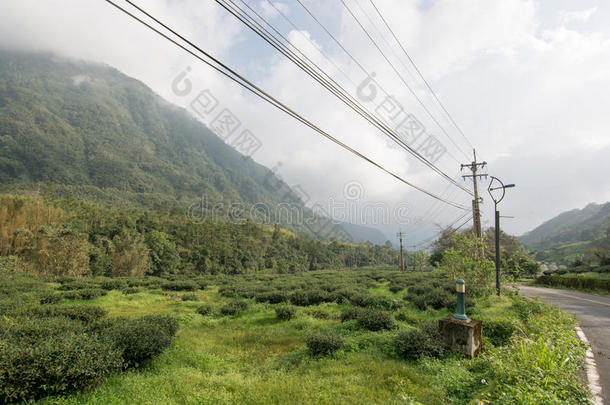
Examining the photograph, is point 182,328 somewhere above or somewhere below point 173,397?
below

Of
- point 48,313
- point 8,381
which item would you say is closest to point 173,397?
point 8,381

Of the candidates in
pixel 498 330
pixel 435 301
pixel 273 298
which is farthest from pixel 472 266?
pixel 273 298

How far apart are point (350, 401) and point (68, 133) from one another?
532 feet

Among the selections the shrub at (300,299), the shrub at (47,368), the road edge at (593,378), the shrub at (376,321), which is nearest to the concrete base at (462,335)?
the road edge at (593,378)

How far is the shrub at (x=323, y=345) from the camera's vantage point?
6.63 metres

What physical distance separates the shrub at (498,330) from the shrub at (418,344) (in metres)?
2.72

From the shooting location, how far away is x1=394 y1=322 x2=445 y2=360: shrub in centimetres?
607

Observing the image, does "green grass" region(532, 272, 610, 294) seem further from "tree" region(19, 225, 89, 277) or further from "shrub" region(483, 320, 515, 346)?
"tree" region(19, 225, 89, 277)

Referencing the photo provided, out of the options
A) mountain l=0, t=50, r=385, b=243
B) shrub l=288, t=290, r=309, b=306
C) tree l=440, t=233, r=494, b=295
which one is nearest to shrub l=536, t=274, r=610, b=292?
tree l=440, t=233, r=494, b=295

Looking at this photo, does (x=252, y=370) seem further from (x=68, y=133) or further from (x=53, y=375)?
(x=68, y=133)

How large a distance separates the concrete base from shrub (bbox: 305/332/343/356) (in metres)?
2.61

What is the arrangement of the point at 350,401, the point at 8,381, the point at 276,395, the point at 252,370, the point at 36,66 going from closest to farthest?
the point at 8,381 < the point at 350,401 < the point at 276,395 < the point at 252,370 < the point at 36,66

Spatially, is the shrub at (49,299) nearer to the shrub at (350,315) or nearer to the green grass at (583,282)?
the shrub at (350,315)

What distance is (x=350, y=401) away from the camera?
13.8 feet
